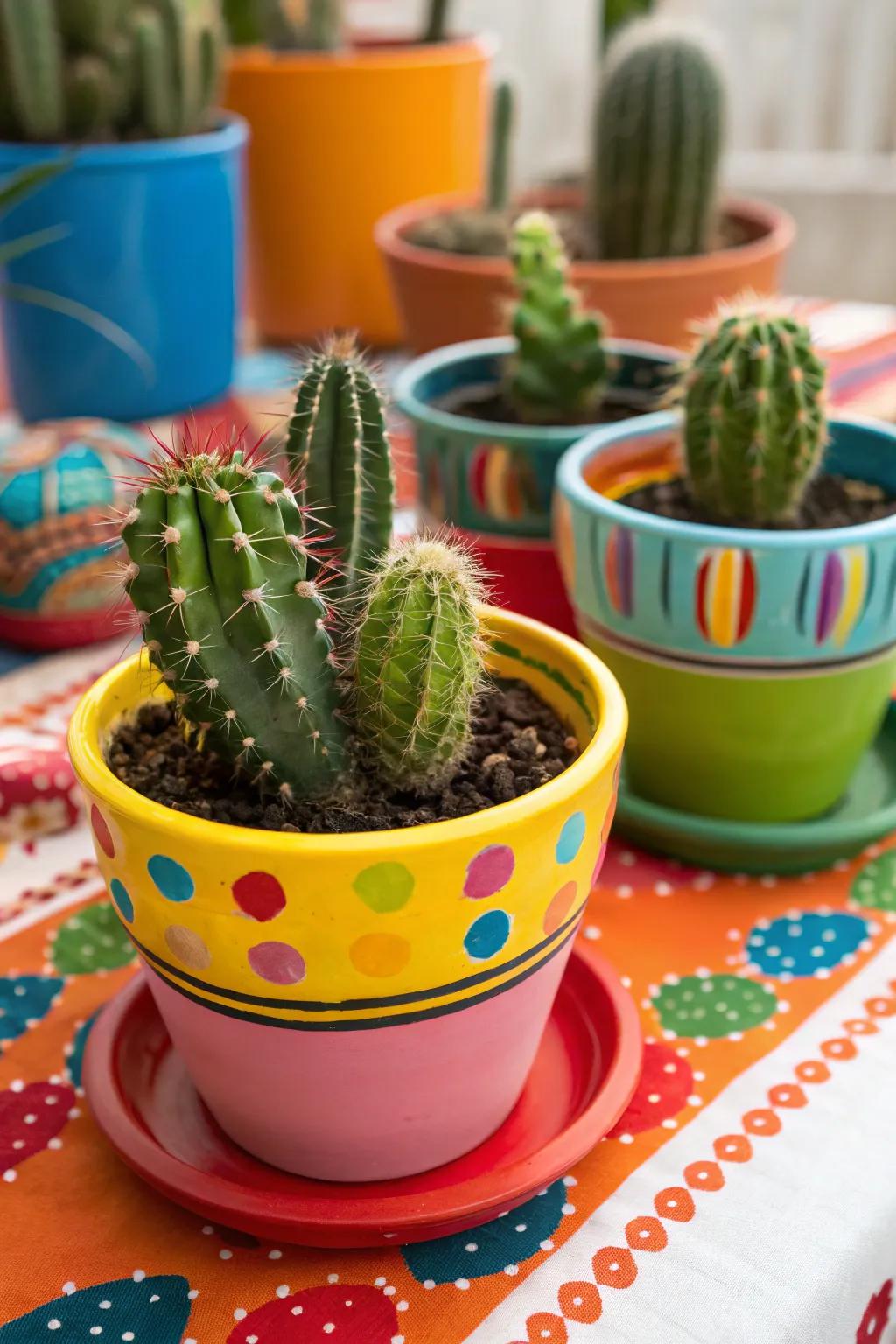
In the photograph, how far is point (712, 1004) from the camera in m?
0.51

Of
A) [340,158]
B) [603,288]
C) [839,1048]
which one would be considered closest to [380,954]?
[839,1048]

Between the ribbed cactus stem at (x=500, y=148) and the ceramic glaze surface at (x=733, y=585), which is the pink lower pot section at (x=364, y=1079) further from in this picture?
the ribbed cactus stem at (x=500, y=148)

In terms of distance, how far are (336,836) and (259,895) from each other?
0.03m

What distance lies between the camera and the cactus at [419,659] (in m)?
0.39

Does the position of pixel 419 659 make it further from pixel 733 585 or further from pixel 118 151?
pixel 118 151

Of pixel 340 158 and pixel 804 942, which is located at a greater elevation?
pixel 340 158

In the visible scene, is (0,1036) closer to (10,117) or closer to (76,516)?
(76,516)

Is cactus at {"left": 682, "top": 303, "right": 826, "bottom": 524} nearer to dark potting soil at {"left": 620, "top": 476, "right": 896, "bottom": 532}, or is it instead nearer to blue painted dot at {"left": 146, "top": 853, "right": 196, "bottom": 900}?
dark potting soil at {"left": 620, "top": 476, "right": 896, "bottom": 532}

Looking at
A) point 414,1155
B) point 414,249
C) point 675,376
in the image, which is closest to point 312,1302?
point 414,1155

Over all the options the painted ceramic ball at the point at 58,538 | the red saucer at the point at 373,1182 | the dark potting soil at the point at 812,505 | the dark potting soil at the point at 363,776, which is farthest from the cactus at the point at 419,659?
the painted ceramic ball at the point at 58,538

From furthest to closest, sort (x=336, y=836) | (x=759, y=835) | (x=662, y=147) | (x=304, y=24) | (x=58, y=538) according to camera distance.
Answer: (x=304, y=24) < (x=662, y=147) < (x=58, y=538) < (x=759, y=835) < (x=336, y=836)

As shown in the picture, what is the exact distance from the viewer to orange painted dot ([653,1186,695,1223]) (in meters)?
0.41

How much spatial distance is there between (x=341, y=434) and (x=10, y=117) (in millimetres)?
693

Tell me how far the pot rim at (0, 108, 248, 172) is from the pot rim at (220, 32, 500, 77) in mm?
159
